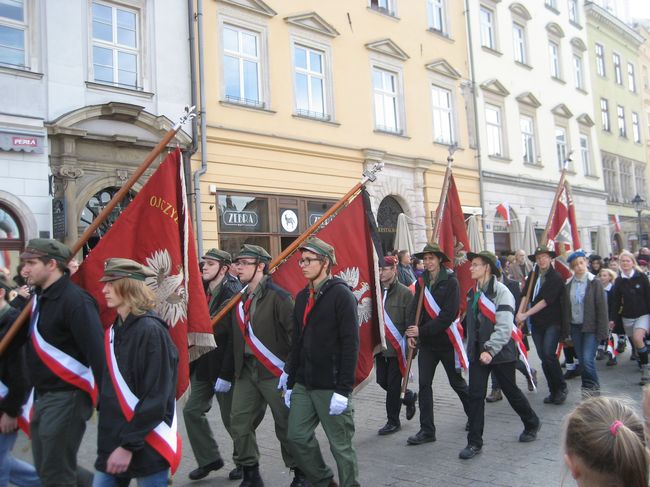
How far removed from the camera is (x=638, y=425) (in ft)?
6.47

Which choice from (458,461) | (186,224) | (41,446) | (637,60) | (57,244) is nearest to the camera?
(41,446)

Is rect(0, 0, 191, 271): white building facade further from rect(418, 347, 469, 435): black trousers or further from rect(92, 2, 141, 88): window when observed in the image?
rect(418, 347, 469, 435): black trousers

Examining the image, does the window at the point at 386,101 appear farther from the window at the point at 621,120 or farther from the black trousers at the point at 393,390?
the window at the point at 621,120

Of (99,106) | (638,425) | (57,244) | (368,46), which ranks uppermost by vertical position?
(368,46)

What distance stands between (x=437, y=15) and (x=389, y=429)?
57.0 ft

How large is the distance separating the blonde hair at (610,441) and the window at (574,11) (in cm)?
2999

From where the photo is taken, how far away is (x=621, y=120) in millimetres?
33625

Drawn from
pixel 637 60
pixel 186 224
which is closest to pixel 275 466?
pixel 186 224

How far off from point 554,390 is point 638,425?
5.77m

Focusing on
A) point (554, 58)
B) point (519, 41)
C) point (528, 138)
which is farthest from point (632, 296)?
point (554, 58)

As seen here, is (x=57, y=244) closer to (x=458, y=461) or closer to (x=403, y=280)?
(x=458, y=461)

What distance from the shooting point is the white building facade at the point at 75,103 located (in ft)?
35.7

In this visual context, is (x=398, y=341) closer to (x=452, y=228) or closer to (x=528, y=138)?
(x=452, y=228)

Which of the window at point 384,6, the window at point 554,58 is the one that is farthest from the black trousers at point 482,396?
the window at point 554,58
